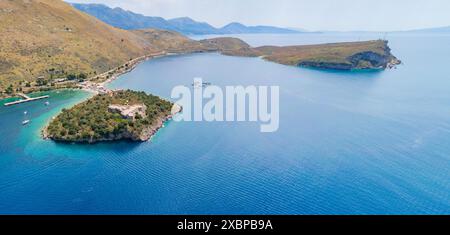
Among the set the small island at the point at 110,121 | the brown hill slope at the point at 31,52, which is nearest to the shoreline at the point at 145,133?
the small island at the point at 110,121

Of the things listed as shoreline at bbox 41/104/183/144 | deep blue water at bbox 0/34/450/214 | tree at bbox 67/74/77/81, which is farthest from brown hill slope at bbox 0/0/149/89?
shoreline at bbox 41/104/183/144

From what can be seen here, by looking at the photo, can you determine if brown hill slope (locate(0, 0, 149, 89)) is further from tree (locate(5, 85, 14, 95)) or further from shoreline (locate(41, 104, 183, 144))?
shoreline (locate(41, 104, 183, 144))

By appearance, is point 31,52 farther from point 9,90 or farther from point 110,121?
point 110,121

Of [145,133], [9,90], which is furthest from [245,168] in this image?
[9,90]
